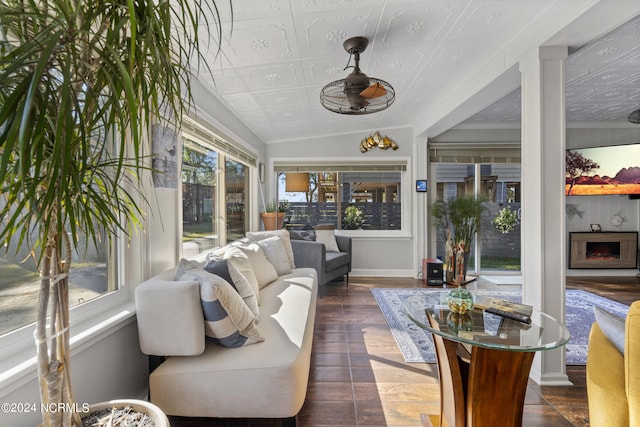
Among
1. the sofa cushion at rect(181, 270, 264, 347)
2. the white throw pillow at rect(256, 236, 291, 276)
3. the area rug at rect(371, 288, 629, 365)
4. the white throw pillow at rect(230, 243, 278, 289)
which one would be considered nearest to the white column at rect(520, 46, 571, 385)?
the area rug at rect(371, 288, 629, 365)

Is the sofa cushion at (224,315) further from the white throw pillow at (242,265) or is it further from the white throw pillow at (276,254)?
the white throw pillow at (276,254)

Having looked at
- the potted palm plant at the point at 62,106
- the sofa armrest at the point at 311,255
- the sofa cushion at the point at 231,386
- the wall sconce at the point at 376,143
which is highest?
the wall sconce at the point at 376,143

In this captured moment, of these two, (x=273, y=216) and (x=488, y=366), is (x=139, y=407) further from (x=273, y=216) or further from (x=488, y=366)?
(x=273, y=216)

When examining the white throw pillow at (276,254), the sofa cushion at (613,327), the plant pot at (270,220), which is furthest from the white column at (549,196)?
the plant pot at (270,220)

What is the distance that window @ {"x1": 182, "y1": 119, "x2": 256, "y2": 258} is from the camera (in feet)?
8.46

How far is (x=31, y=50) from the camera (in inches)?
23.6

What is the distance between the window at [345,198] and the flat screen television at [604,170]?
2602 millimetres

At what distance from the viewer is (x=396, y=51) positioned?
2484 mm

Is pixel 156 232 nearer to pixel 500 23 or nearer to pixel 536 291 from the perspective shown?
pixel 536 291

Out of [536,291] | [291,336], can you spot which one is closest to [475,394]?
[291,336]

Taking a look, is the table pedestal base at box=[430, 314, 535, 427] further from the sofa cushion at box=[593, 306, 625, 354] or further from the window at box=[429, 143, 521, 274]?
the window at box=[429, 143, 521, 274]

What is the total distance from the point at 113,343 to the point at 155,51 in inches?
56.6

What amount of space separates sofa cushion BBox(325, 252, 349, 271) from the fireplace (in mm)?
3604

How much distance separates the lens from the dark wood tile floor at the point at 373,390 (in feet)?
5.55
